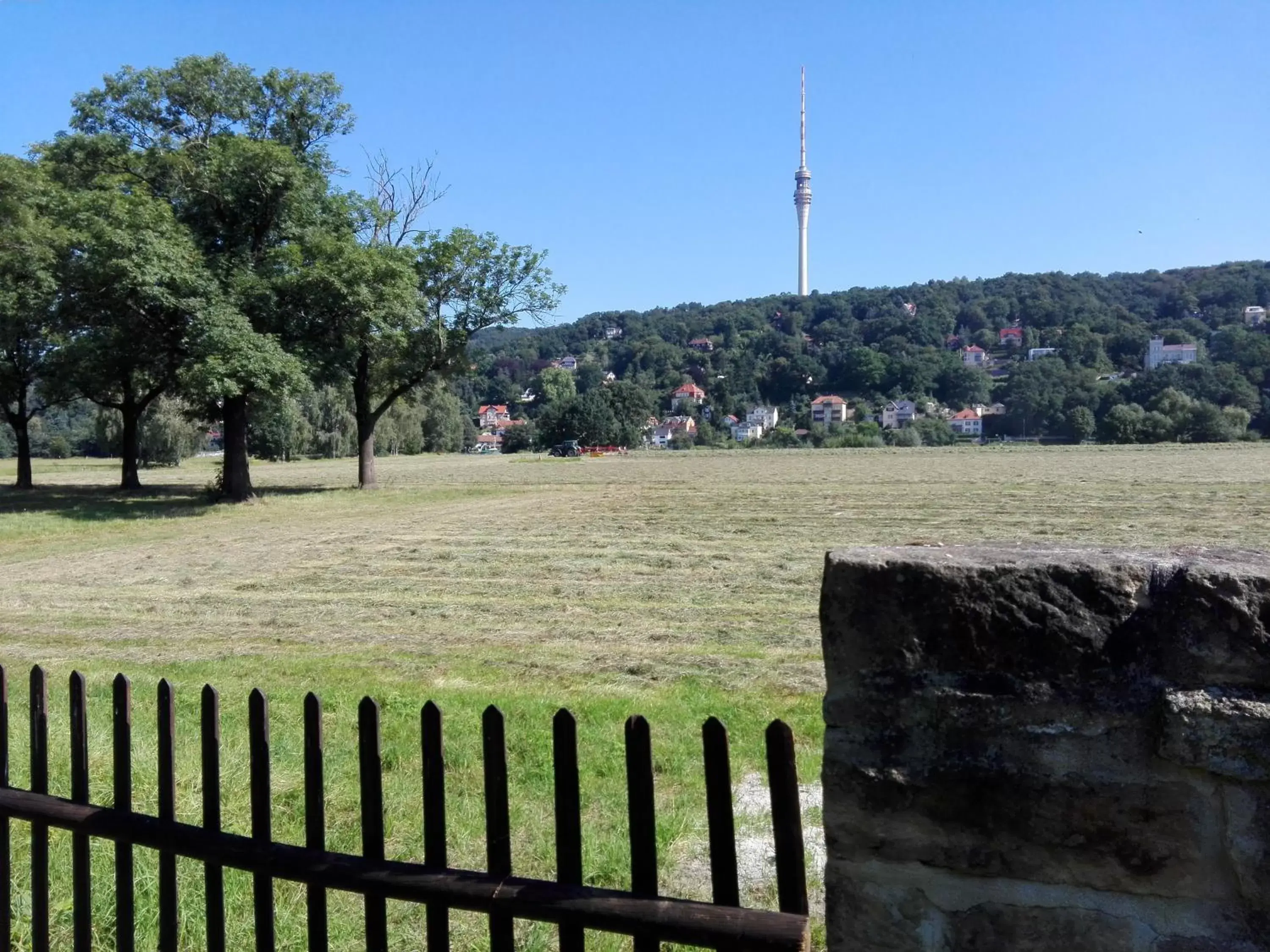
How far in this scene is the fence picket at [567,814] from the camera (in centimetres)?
227

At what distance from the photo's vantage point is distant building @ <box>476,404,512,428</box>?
15425cm

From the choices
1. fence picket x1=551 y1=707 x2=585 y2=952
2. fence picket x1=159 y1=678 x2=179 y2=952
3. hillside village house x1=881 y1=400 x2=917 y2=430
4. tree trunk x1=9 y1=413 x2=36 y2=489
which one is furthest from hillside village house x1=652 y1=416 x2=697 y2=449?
fence picket x1=551 y1=707 x2=585 y2=952

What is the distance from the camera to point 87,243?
22812 millimetres

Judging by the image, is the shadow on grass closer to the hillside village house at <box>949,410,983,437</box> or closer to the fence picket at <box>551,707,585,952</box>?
the fence picket at <box>551,707,585,952</box>

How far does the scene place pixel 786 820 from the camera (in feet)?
7.04

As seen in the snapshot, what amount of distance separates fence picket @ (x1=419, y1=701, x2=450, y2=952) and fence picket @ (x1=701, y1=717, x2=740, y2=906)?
68cm

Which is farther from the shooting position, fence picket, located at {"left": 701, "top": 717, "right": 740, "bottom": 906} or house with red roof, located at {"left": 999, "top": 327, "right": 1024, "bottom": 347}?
house with red roof, located at {"left": 999, "top": 327, "right": 1024, "bottom": 347}

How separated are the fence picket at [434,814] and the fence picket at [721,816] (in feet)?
2.23

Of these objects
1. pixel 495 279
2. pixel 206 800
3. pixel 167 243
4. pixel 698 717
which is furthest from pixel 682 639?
pixel 495 279

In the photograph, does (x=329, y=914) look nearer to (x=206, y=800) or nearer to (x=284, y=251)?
(x=206, y=800)

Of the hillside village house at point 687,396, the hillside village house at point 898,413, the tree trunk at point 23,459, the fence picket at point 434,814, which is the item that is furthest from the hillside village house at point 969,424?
the fence picket at point 434,814

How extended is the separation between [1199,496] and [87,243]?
93.4ft

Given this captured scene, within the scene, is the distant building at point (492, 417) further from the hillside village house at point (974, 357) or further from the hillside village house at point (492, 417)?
the hillside village house at point (974, 357)

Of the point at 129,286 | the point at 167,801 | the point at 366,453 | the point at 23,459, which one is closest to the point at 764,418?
the point at 366,453
